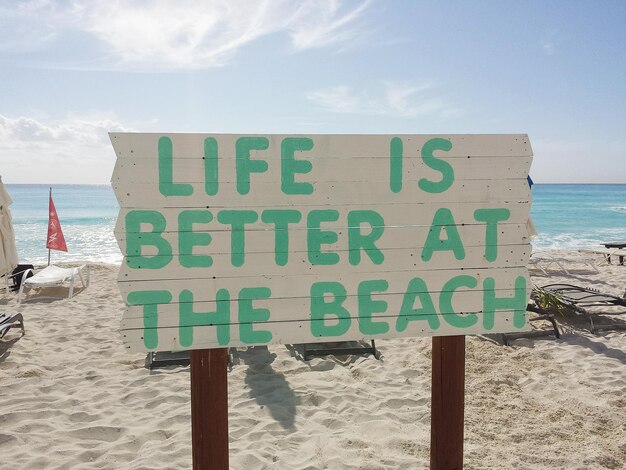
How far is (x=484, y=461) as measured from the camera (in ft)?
11.4

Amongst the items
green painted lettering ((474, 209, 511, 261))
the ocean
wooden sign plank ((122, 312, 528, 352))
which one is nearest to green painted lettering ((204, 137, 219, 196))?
wooden sign plank ((122, 312, 528, 352))

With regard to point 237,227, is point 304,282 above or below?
below

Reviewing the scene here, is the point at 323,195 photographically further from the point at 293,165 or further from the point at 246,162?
the point at 246,162

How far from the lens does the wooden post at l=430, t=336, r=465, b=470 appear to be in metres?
2.29

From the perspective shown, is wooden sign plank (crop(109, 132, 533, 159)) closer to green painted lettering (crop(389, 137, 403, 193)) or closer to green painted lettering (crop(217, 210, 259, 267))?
green painted lettering (crop(389, 137, 403, 193))

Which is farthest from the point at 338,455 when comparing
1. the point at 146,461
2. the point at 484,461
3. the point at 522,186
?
the point at 522,186

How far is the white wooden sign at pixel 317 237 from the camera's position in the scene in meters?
1.99

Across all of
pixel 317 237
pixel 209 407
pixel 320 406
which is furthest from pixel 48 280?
pixel 317 237

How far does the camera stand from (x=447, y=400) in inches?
90.8

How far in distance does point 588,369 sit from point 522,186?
13.1 feet

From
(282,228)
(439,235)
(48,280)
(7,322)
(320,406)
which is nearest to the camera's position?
(282,228)

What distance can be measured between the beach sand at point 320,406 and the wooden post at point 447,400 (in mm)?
1275

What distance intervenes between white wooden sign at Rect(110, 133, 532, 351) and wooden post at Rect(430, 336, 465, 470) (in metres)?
0.14

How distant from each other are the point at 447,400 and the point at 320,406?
7.45 ft
